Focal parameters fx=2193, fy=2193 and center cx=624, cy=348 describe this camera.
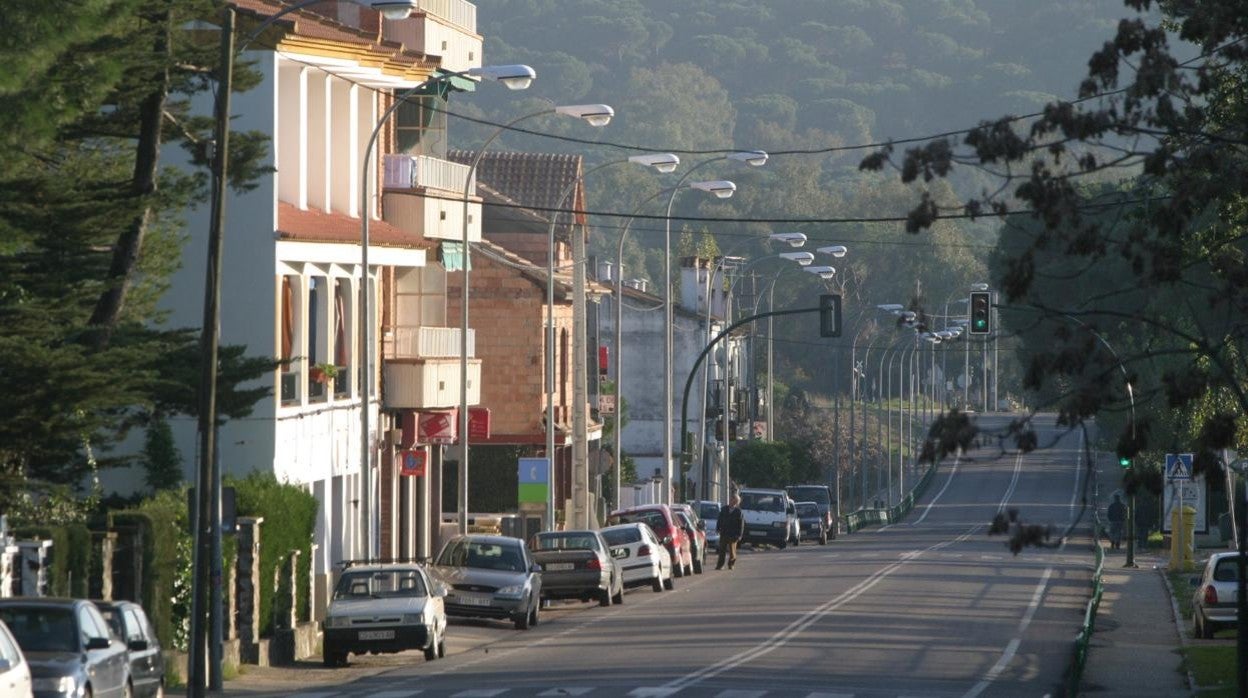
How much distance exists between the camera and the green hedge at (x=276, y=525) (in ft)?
101

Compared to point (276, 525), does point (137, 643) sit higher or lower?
lower

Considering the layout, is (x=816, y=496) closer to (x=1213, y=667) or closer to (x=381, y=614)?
(x=1213, y=667)

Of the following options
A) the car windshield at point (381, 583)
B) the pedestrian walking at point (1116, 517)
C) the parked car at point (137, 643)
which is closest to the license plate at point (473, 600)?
the car windshield at point (381, 583)

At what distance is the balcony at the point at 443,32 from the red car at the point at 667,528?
11.0 m

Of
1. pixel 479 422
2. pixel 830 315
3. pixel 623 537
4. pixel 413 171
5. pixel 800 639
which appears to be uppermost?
pixel 413 171

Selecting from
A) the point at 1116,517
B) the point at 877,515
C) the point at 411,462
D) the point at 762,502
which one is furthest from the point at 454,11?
the point at 877,515

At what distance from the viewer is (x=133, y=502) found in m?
32.0

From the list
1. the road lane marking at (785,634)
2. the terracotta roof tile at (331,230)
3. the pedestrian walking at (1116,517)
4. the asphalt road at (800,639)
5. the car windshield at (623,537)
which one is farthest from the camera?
the pedestrian walking at (1116,517)

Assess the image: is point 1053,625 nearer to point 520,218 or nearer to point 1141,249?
point 1141,249

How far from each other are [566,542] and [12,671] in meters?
24.8

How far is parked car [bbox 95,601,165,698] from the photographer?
802 inches

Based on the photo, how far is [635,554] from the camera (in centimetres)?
4459

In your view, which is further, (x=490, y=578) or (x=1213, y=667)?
(x=490, y=578)

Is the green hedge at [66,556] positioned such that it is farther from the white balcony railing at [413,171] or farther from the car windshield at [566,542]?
the white balcony railing at [413,171]
